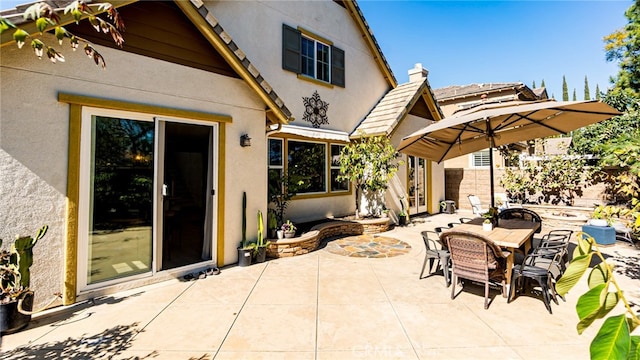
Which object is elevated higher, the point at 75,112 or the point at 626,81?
the point at 626,81

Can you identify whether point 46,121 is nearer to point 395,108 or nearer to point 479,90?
point 395,108

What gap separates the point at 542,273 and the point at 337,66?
514 inches

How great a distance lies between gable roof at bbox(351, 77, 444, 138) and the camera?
15109 millimetres

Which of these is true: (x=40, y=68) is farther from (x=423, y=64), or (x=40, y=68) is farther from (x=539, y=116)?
(x=423, y=64)

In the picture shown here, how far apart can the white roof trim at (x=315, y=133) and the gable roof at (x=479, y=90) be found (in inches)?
759

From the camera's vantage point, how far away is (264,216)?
1015cm

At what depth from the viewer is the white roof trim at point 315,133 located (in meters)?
12.6

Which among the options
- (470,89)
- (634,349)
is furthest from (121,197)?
(470,89)

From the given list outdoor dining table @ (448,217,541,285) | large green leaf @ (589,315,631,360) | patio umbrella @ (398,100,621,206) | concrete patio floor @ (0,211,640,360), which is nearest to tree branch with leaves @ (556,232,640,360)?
large green leaf @ (589,315,631,360)

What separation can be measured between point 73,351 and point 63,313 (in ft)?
5.69

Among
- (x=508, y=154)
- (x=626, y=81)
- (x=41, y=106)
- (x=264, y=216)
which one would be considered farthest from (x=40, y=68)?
(x=626, y=81)

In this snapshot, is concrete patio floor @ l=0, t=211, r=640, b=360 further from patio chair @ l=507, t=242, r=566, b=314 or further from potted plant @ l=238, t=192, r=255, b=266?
potted plant @ l=238, t=192, r=255, b=266

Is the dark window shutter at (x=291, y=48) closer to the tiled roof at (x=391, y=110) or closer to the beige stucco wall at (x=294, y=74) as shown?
the beige stucco wall at (x=294, y=74)

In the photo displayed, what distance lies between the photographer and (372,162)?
14.2 meters
